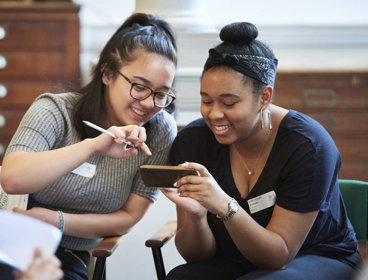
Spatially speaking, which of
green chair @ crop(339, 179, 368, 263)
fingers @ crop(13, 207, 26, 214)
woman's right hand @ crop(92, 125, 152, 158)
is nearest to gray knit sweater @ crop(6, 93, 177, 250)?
fingers @ crop(13, 207, 26, 214)

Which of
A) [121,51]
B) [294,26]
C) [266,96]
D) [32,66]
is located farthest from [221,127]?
[294,26]

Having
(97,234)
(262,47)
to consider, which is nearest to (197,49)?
(262,47)

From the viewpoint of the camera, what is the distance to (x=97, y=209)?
6.31ft

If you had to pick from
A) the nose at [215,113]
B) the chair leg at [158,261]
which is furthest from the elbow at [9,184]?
the nose at [215,113]

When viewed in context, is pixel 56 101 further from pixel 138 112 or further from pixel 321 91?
pixel 321 91

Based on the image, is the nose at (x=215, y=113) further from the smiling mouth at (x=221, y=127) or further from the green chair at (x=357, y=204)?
the green chair at (x=357, y=204)

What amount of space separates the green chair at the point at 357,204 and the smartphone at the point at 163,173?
69cm

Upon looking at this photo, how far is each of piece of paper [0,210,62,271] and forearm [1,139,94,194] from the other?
696 millimetres

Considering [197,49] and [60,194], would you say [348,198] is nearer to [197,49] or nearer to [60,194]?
[60,194]

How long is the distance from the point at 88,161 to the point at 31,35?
6.74 feet

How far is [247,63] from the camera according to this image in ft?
5.61

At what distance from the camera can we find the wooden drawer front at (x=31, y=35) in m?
3.68

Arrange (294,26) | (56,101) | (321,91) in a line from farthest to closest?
(294,26) → (321,91) → (56,101)

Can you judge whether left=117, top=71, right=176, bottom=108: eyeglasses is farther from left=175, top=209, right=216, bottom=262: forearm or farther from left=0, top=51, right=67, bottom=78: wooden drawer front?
left=0, top=51, right=67, bottom=78: wooden drawer front
